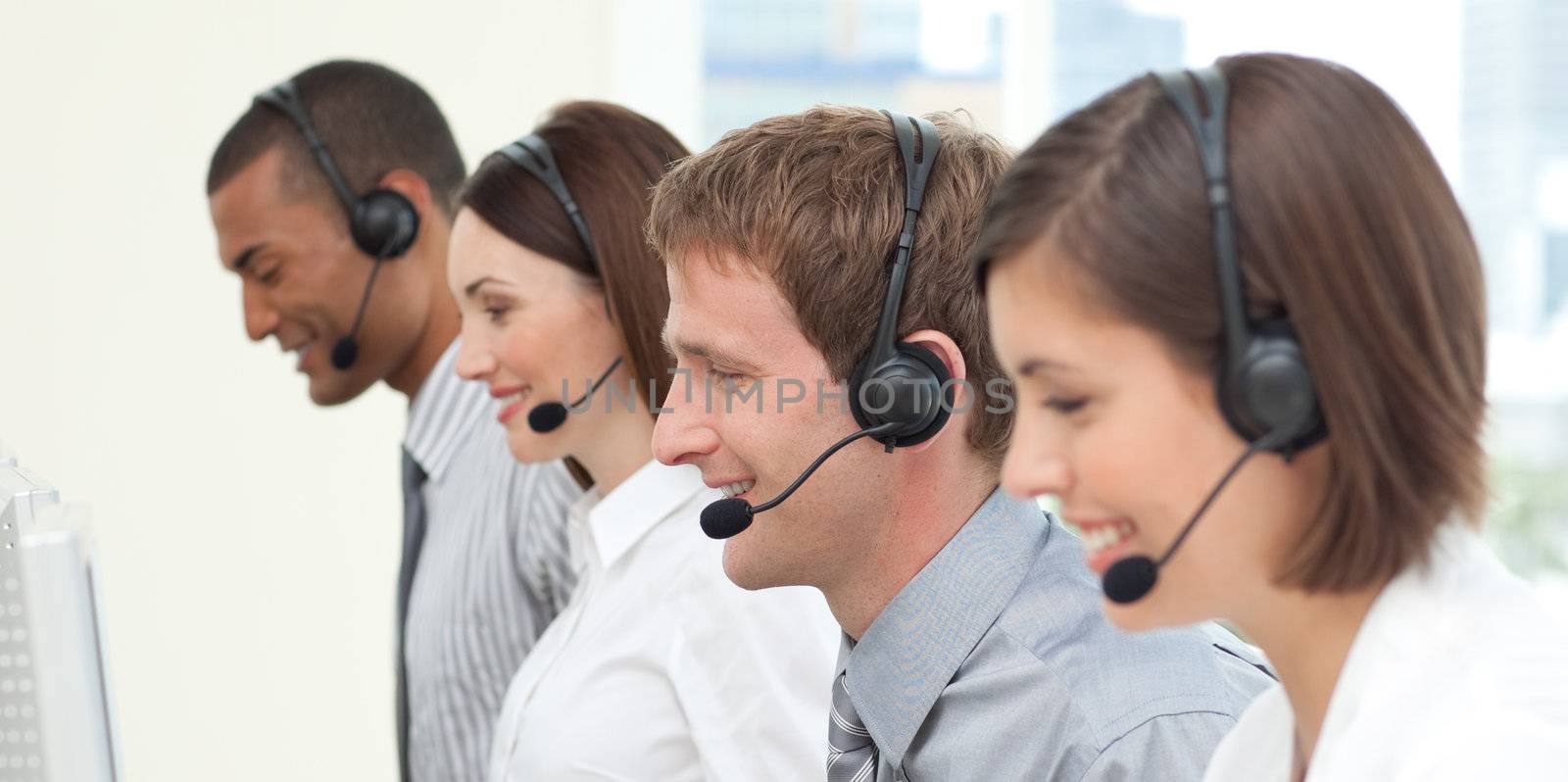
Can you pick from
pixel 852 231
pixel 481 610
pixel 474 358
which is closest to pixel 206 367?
pixel 481 610

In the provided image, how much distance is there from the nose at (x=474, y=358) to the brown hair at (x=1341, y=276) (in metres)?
0.98

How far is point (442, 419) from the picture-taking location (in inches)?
78.5

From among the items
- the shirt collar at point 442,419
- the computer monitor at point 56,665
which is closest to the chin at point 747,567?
the computer monitor at point 56,665

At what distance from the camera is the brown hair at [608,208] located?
4.89 ft

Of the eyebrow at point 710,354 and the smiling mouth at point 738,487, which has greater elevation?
the eyebrow at point 710,354

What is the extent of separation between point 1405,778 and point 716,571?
785 mm

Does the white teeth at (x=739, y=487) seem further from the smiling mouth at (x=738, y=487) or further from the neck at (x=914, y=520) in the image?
the neck at (x=914, y=520)

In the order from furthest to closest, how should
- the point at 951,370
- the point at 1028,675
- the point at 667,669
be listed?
the point at 667,669
the point at 951,370
the point at 1028,675

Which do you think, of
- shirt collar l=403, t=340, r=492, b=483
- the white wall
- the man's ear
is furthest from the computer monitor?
the white wall

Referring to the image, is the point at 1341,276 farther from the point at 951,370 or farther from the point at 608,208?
the point at 608,208

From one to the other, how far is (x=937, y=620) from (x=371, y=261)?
1.28m

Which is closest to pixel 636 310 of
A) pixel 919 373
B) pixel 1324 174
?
pixel 919 373

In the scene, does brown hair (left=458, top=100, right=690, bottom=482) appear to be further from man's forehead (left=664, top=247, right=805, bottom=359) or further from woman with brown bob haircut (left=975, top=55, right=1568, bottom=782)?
woman with brown bob haircut (left=975, top=55, right=1568, bottom=782)

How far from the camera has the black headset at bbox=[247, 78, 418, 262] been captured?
2.01 meters
